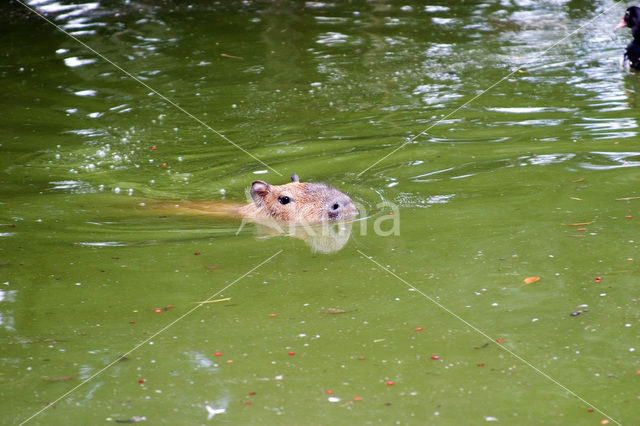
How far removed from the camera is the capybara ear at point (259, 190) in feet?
23.7

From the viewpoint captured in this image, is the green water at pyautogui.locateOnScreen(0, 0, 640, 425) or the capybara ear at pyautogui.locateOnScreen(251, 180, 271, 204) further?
the capybara ear at pyautogui.locateOnScreen(251, 180, 271, 204)

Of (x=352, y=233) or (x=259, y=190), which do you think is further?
(x=259, y=190)

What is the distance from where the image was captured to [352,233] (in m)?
6.65

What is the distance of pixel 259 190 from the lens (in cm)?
727

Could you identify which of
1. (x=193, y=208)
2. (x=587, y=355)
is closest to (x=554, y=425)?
(x=587, y=355)

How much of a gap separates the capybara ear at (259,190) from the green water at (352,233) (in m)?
0.39

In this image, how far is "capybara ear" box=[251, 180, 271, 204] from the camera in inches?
284

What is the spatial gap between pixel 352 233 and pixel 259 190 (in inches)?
42.7

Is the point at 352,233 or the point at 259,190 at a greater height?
the point at 259,190

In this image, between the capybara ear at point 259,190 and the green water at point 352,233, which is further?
the capybara ear at point 259,190

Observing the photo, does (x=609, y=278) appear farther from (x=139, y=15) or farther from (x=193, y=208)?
(x=139, y=15)

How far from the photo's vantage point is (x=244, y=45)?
1316 cm

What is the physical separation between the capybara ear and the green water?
0.39m

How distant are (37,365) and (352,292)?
200cm
